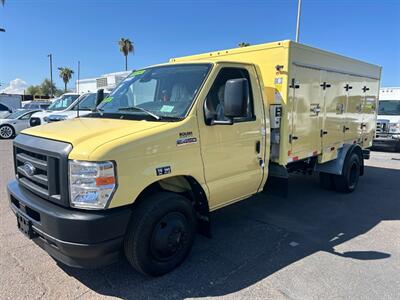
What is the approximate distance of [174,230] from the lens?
3.44 m

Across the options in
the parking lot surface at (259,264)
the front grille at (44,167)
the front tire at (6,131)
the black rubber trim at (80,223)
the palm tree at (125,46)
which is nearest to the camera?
the black rubber trim at (80,223)

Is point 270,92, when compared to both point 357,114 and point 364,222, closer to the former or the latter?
point 364,222

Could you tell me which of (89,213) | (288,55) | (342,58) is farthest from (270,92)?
(89,213)

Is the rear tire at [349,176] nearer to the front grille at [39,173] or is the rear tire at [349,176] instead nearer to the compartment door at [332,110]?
the compartment door at [332,110]

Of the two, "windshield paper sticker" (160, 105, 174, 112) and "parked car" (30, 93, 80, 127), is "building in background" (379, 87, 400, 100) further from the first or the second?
"windshield paper sticker" (160, 105, 174, 112)

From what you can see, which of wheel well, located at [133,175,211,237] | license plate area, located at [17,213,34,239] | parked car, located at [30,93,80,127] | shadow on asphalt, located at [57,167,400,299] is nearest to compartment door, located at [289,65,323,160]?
shadow on asphalt, located at [57,167,400,299]

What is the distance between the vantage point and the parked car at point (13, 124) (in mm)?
15688

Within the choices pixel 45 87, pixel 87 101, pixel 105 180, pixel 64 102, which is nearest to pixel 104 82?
pixel 64 102

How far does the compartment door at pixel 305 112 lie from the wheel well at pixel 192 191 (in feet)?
Result: 6.09

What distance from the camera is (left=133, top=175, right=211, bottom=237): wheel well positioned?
11.7 feet

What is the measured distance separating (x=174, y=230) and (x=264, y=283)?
3.49 feet

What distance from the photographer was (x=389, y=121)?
14.0 metres

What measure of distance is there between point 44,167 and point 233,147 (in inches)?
82.0

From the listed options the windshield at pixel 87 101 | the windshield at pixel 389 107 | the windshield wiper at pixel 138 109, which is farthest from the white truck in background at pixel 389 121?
the windshield wiper at pixel 138 109
